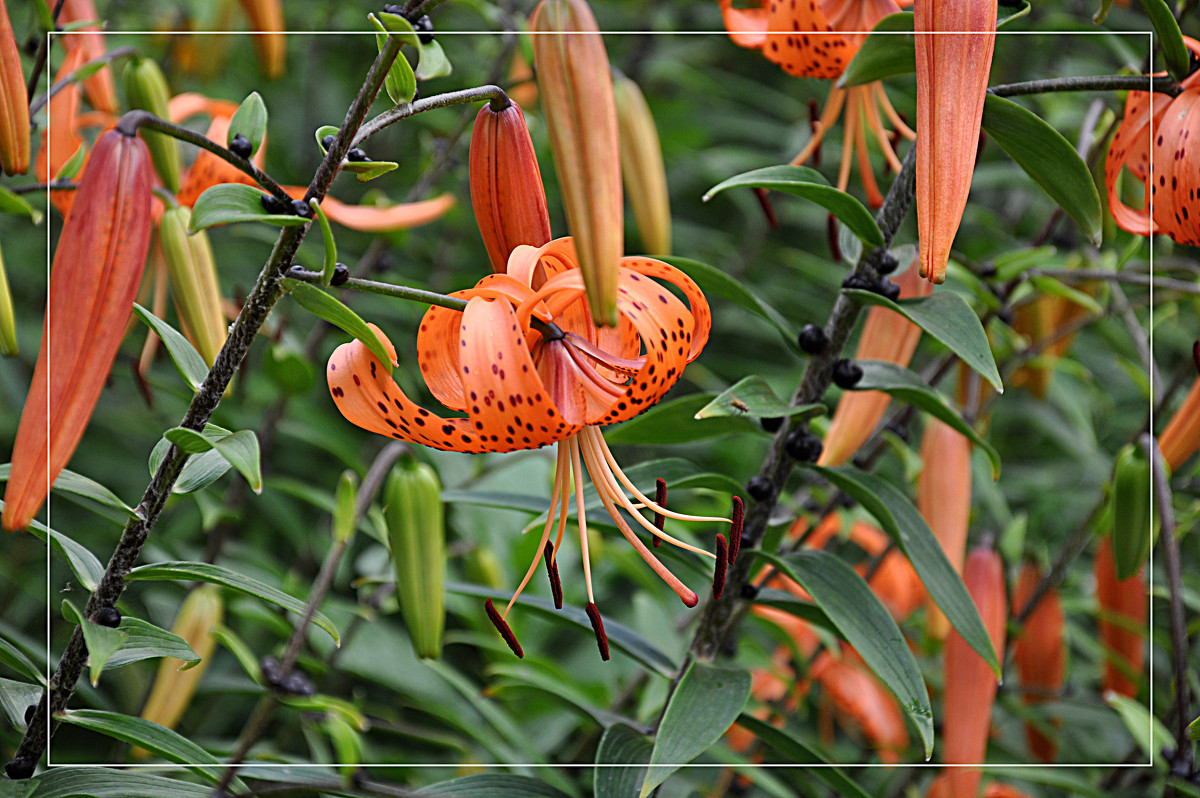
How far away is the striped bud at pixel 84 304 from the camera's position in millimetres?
420

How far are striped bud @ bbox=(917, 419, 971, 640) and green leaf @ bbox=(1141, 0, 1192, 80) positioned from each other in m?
0.30

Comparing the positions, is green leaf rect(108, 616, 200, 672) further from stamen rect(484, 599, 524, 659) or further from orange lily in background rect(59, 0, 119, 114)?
orange lily in background rect(59, 0, 119, 114)

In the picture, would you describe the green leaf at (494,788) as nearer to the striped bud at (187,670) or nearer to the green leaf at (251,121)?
the striped bud at (187,670)

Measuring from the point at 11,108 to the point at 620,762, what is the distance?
0.54 metres

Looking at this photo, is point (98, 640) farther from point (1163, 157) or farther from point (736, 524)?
point (1163, 157)

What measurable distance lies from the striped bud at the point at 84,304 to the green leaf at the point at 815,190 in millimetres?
296

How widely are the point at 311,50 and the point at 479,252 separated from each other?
0.31m

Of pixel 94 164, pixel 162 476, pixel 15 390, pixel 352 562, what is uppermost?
pixel 94 164

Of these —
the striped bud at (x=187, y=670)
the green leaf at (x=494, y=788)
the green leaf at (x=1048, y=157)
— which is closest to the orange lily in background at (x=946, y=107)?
the green leaf at (x=1048, y=157)

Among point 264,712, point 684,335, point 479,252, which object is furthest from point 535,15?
point 479,252

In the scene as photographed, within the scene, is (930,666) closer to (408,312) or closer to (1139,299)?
(1139,299)

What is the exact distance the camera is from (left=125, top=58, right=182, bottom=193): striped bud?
0.66 metres

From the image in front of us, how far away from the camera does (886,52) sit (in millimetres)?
595

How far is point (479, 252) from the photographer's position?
1083 millimetres
